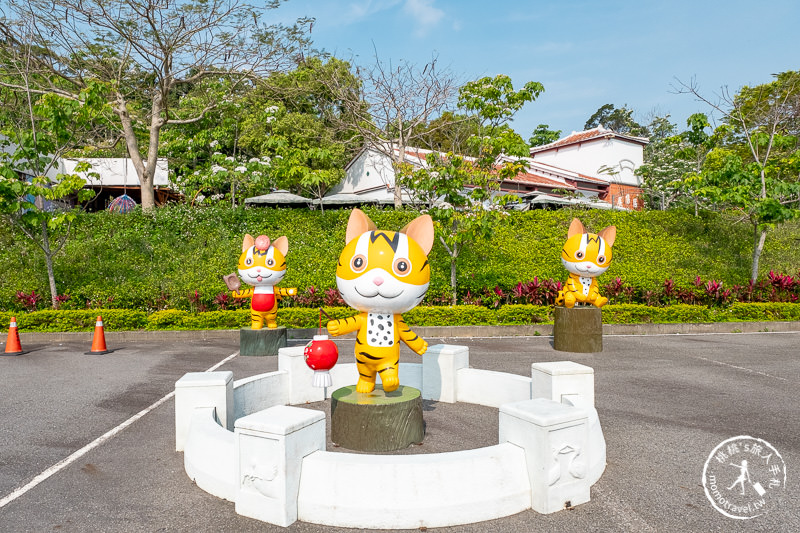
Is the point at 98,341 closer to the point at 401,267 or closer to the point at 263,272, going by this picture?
the point at 263,272

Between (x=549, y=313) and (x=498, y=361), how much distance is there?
187 inches

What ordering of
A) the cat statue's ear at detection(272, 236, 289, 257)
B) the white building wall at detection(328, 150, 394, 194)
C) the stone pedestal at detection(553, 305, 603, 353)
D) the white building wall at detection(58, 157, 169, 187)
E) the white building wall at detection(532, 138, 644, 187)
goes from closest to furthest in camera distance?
the cat statue's ear at detection(272, 236, 289, 257)
the stone pedestal at detection(553, 305, 603, 353)
the white building wall at detection(328, 150, 394, 194)
the white building wall at detection(58, 157, 169, 187)
the white building wall at detection(532, 138, 644, 187)

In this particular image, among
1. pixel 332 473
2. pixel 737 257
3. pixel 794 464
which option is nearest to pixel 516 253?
pixel 737 257

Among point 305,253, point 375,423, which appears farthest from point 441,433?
point 305,253

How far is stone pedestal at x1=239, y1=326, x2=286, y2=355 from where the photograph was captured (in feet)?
33.9

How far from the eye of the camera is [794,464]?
4.93 m

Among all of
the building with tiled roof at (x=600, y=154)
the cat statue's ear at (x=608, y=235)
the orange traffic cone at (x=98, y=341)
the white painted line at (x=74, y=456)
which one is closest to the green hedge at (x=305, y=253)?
the orange traffic cone at (x=98, y=341)

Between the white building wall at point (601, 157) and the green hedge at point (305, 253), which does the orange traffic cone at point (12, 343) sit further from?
the white building wall at point (601, 157)

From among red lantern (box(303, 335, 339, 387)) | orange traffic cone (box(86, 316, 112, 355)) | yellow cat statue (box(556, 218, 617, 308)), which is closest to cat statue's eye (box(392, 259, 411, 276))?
red lantern (box(303, 335, 339, 387))

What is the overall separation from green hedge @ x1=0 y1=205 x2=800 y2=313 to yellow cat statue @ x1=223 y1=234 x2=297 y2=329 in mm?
4414

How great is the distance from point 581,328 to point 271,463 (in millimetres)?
8177

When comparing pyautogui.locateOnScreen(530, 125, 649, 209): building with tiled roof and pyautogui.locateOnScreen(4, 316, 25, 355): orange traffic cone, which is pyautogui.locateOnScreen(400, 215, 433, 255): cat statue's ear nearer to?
pyautogui.locateOnScreen(4, 316, 25, 355): orange traffic cone

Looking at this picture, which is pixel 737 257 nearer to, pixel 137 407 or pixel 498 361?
pixel 498 361

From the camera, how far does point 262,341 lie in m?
10.3
